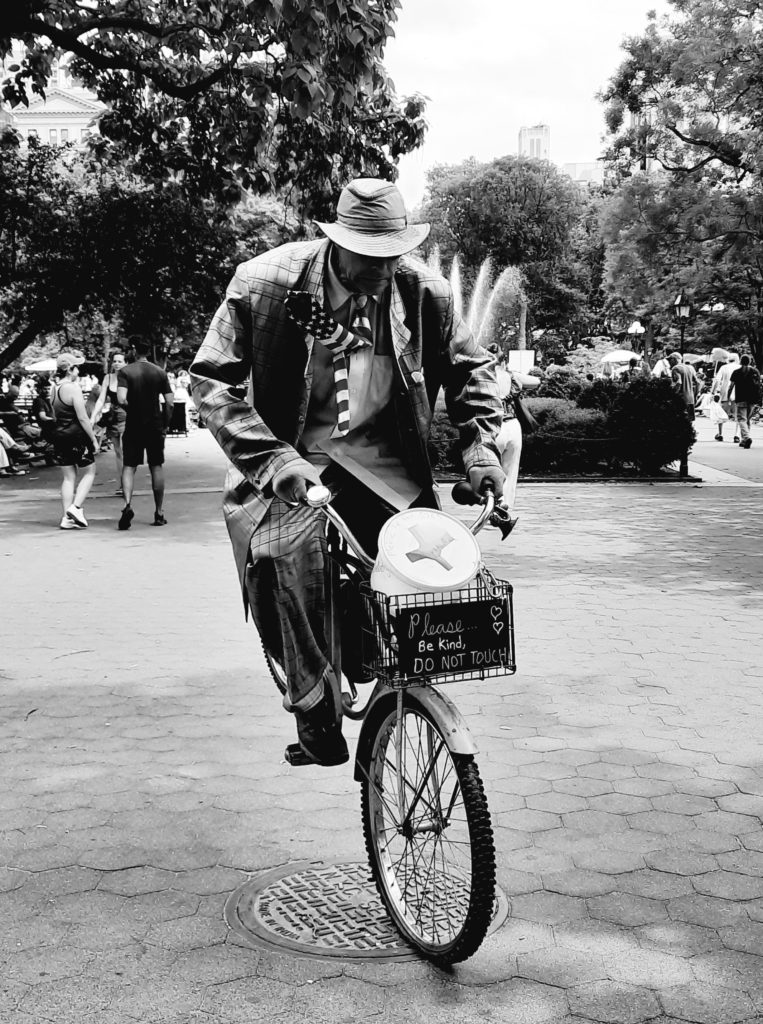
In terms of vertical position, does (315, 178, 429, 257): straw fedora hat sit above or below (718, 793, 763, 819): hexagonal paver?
above

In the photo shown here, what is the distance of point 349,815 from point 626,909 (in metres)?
1.09

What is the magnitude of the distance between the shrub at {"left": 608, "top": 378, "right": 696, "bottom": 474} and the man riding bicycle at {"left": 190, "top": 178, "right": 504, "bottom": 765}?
13.3m

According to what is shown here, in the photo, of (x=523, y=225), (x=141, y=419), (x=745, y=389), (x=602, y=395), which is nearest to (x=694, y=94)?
(x=745, y=389)

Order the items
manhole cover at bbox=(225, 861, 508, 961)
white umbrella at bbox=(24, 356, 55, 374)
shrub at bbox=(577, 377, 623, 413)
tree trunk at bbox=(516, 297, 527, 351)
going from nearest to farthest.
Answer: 1. manhole cover at bbox=(225, 861, 508, 961)
2. shrub at bbox=(577, 377, 623, 413)
3. white umbrella at bbox=(24, 356, 55, 374)
4. tree trunk at bbox=(516, 297, 527, 351)

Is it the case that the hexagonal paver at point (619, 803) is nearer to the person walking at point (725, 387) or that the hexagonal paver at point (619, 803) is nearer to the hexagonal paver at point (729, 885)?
the hexagonal paver at point (729, 885)

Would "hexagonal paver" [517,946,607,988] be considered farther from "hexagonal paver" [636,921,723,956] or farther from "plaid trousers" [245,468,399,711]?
"plaid trousers" [245,468,399,711]

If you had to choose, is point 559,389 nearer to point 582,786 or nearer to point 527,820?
point 582,786

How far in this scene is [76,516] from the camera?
12.1 m

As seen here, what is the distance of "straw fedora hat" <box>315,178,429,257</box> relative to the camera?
3168 mm

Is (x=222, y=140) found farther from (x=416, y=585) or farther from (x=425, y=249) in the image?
(x=425, y=249)

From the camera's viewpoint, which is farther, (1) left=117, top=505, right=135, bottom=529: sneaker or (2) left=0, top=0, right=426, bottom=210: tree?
(1) left=117, top=505, right=135, bottom=529: sneaker

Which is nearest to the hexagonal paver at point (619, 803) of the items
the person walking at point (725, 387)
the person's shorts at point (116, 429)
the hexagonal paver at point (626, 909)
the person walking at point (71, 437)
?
the hexagonal paver at point (626, 909)

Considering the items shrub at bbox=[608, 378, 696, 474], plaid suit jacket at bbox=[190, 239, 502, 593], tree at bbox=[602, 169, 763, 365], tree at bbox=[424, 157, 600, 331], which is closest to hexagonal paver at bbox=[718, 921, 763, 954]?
plaid suit jacket at bbox=[190, 239, 502, 593]

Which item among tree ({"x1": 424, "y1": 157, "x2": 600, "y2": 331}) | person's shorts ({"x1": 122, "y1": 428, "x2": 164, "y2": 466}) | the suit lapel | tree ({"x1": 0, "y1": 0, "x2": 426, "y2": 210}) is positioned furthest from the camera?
tree ({"x1": 424, "y1": 157, "x2": 600, "y2": 331})
